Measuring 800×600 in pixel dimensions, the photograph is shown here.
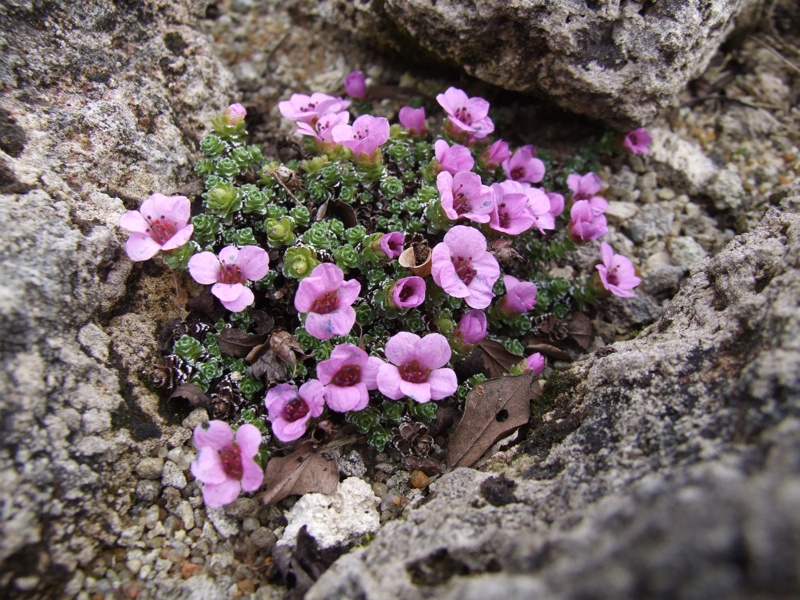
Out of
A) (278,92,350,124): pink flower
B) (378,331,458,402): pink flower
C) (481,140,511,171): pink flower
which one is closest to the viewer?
(378,331,458,402): pink flower

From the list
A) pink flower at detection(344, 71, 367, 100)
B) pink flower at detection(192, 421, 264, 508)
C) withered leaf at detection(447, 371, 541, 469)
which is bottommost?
pink flower at detection(192, 421, 264, 508)

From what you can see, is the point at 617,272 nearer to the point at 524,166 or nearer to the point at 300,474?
the point at 524,166

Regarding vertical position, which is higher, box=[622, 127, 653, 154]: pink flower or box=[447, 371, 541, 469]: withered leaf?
box=[622, 127, 653, 154]: pink flower

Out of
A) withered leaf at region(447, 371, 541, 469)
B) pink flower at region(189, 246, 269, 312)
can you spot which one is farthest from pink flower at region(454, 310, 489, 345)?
pink flower at region(189, 246, 269, 312)

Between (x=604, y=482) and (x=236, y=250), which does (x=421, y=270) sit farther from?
(x=604, y=482)

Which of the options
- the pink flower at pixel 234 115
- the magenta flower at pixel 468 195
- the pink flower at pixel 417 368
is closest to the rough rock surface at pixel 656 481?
the pink flower at pixel 417 368

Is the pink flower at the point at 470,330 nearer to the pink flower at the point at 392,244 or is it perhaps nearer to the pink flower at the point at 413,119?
the pink flower at the point at 392,244

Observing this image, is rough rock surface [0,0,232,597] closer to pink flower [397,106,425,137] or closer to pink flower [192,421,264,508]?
pink flower [192,421,264,508]
